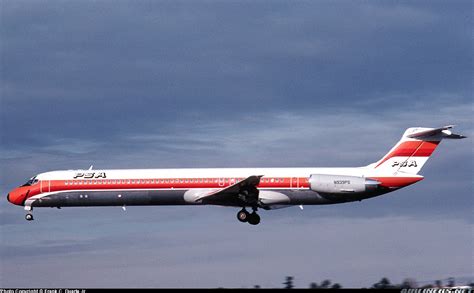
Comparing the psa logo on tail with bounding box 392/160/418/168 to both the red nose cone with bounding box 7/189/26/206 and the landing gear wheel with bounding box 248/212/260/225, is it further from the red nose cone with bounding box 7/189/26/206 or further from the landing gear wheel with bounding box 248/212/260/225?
the red nose cone with bounding box 7/189/26/206

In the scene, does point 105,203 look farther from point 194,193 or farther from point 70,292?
point 70,292

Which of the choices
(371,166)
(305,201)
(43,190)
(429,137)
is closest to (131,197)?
(43,190)

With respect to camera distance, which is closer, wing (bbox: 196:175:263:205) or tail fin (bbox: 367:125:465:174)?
wing (bbox: 196:175:263:205)

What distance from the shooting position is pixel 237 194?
5197 cm

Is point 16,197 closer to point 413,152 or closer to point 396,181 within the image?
point 396,181

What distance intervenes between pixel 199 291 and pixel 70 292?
5519mm

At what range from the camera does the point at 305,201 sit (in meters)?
51.2

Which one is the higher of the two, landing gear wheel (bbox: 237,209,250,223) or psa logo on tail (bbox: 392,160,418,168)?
psa logo on tail (bbox: 392,160,418,168)

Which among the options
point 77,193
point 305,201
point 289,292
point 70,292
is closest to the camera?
point 289,292

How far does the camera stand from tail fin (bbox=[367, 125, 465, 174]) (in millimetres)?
51344

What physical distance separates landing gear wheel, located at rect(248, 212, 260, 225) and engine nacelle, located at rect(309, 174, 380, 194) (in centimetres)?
410

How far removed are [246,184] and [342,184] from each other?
5409 millimetres

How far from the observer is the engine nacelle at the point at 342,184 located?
1970 inches

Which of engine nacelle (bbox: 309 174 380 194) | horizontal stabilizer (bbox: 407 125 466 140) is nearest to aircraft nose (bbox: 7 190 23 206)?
engine nacelle (bbox: 309 174 380 194)
